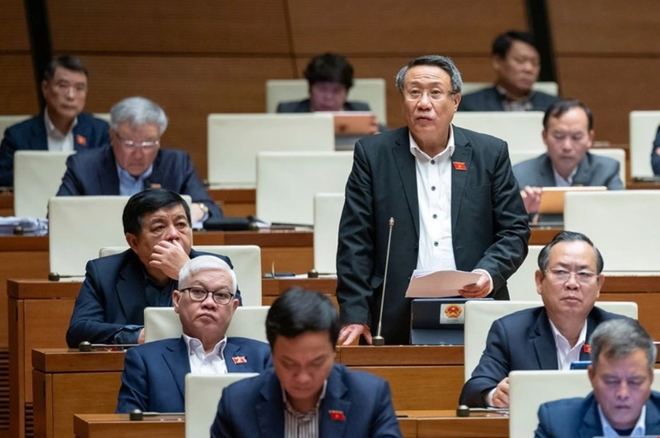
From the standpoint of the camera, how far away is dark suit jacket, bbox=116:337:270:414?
382 centimetres

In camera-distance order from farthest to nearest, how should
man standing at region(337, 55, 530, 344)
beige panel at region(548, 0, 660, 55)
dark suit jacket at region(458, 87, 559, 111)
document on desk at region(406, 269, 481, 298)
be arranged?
1. beige panel at region(548, 0, 660, 55)
2. dark suit jacket at region(458, 87, 559, 111)
3. man standing at region(337, 55, 530, 344)
4. document on desk at region(406, 269, 481, 298)

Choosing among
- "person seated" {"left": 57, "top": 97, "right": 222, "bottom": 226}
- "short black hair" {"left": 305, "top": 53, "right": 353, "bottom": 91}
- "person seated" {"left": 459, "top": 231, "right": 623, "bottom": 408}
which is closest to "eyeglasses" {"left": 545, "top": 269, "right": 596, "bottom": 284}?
"person seated" {"left": 459, "top": 231, "right": 623, "bottom": 408}

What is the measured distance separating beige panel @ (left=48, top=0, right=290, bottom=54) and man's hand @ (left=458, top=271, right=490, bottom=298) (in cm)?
465

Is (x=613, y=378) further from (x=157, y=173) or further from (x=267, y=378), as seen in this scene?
(x=157, y=173)

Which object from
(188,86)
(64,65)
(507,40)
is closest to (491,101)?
(507,40)

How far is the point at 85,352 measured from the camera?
420 centimetres

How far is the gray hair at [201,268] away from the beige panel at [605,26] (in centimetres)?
527

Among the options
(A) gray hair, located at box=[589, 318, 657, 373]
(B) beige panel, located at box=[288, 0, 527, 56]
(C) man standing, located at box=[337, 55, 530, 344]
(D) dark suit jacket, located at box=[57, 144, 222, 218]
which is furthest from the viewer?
(B) beige panel, located at box=[288, 0, 527, 56]

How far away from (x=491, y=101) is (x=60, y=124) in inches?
90.4

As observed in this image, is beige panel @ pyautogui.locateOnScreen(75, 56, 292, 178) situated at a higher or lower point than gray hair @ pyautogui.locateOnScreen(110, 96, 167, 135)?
higher

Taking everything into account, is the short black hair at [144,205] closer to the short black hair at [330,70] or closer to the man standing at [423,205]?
the man standing at [423,205]

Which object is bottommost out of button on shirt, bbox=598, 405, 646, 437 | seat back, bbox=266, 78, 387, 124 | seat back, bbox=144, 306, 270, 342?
button on shirt, bbox=598, 405, 646, 437

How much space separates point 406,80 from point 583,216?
1.24m

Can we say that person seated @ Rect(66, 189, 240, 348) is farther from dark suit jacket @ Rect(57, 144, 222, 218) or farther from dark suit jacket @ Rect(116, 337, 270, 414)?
dark suit jacket @ Rect(57, 144, 222, 218)
